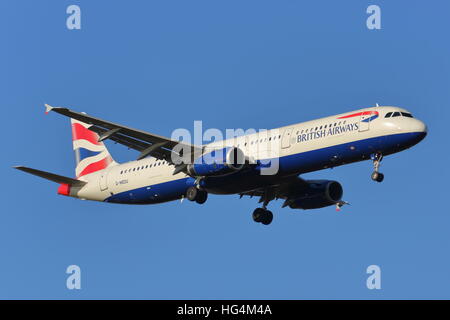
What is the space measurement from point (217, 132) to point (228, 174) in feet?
18.9

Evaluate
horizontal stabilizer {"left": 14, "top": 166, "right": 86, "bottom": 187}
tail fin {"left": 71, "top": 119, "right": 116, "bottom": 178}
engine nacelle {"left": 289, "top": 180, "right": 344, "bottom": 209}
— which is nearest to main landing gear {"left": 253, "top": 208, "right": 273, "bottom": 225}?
engine nacelle {"left": 289, "top": 180, "right": 344, "bottom": 209}

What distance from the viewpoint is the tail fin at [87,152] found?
213ft

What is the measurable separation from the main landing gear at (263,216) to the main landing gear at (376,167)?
463 inches

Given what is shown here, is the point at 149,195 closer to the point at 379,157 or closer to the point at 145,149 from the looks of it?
the point at 145,149

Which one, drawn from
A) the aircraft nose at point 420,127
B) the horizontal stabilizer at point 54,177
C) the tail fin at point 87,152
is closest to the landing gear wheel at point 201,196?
the horizontal stabilizer at point 54,177

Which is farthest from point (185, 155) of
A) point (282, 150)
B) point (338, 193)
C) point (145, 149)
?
point (338, 193)

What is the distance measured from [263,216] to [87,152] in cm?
1446

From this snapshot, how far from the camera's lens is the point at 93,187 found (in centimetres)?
6244

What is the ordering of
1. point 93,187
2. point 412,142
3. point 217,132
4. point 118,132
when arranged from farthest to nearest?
point 93,187 < point 217,132 < point 118,132 < point 412,142

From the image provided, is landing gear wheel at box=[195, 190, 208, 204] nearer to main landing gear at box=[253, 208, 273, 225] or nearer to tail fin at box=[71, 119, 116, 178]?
main landing gear at box=[253, 208, 273, 225]

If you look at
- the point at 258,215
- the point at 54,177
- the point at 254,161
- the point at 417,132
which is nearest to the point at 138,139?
the point at 254,161

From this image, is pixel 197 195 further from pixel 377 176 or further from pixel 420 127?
pixel 420 127

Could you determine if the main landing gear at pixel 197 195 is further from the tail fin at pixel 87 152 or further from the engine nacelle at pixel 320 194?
the tail fin at pixel 87 152

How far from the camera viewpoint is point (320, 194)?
5941cm
